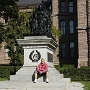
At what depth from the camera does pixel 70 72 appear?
25.2 m

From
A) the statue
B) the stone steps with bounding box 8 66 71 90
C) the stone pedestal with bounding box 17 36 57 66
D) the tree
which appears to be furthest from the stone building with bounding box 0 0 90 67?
the stone steps with bounding box 8 66 71 90

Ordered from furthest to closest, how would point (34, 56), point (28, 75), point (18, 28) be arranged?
1. point (18, 28)
2. point (34, 56)
3. point (28, 75)

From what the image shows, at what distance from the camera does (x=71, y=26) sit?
152 ft

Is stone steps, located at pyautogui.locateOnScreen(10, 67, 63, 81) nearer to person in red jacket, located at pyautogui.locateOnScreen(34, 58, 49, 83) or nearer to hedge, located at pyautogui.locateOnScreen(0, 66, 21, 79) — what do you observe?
person in red jacket, located at pyautogui.locateOnScreen(34, 58, 49, 83)

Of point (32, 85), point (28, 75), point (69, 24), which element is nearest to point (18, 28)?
point (69, 24)

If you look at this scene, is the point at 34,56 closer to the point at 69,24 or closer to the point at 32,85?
the point at 32,85

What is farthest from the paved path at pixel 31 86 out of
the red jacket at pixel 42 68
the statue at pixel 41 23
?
the statue at pixel 41 23

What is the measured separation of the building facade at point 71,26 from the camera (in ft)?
135

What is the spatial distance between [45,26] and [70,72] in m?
10.5

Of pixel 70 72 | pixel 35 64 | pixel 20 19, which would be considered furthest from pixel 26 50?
pixel 20 19

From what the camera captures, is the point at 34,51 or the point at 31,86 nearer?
the point at 31,86

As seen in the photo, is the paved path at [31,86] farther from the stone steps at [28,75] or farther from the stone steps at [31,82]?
the stone steps at [28,75]

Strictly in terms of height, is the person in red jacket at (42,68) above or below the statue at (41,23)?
below

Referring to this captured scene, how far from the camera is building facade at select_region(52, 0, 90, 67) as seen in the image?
4100 cm
